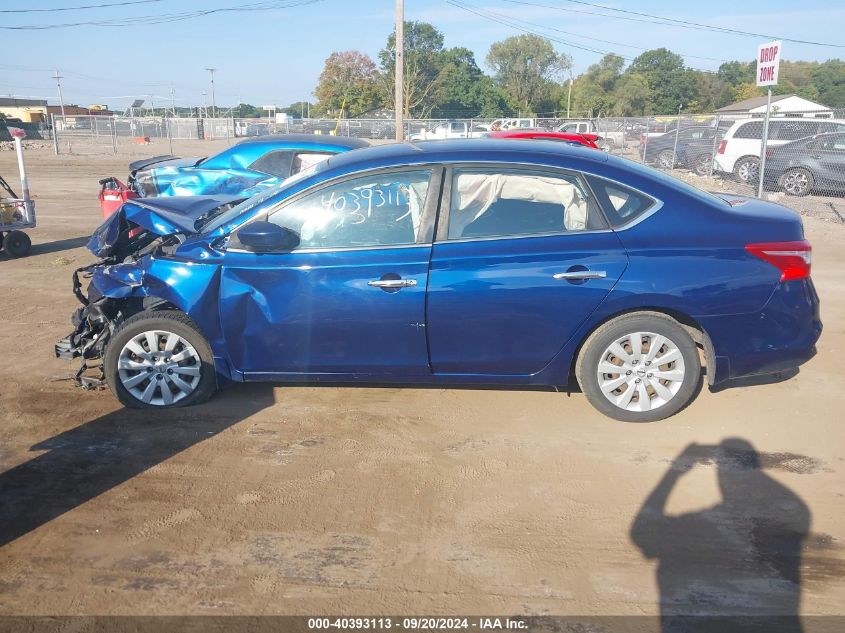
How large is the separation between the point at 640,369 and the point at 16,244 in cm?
879

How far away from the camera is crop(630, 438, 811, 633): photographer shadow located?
2902mm

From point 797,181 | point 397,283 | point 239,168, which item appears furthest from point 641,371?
point 797,181

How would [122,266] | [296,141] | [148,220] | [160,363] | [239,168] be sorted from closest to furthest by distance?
[160,363] < [122,266] < [148,220] < [239,168] < [296,141]

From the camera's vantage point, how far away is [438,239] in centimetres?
446

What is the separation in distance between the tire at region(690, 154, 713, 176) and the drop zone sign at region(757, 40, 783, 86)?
24.9 ft

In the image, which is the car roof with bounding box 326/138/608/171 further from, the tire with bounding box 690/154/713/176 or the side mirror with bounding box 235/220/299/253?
the tire with bounding box 690/154/713/176

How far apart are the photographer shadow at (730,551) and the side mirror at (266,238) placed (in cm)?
257

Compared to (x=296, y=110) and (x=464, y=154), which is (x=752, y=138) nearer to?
(x=464, y=154)

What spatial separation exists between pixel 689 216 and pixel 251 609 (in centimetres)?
336

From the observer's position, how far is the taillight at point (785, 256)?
14.6ft

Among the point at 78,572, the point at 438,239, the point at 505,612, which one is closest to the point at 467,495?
the point at 505,612

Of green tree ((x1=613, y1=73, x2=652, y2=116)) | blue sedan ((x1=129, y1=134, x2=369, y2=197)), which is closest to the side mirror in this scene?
blue sedan ((x1=129, y1=134, x2=369, y2=197))

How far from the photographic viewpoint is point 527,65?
7625 centimetres

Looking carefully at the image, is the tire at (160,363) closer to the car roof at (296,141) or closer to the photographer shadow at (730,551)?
the photographer shadow at (730,551)
